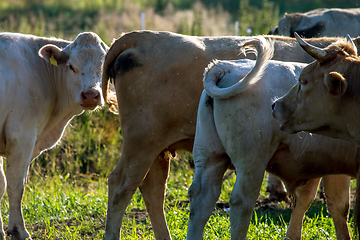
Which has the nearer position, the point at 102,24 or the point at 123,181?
the point at 123,181

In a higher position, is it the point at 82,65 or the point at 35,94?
the point at 82,65

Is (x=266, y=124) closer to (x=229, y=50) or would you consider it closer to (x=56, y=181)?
(x=229, y=50)

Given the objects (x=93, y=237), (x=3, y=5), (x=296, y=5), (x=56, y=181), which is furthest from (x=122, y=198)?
(x=296, y=5)

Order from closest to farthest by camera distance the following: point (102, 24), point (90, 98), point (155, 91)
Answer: point (155, 91), point (90, 98), point (102, 24)

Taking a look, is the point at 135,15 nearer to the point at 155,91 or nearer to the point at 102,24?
the point at 102,24

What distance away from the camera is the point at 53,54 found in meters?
5.03

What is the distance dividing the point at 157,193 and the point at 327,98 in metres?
2.28

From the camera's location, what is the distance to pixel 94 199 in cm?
571

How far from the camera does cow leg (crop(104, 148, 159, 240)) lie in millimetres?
4109

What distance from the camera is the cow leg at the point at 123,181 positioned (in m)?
4.11

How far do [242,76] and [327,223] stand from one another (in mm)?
2446

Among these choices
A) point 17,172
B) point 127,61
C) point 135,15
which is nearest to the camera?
point 127,61

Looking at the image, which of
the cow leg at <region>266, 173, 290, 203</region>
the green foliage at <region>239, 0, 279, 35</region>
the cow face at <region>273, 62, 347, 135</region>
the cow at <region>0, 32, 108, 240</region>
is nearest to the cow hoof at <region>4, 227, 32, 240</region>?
the cow at <region>0, 32, 108, 240</region>

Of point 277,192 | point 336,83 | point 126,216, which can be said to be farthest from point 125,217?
point 336,83
